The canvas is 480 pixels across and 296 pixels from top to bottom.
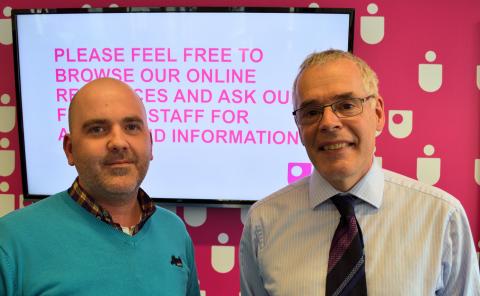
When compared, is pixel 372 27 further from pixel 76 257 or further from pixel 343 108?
pixel 76 257

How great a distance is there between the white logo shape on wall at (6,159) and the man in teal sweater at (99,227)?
43.3 inches

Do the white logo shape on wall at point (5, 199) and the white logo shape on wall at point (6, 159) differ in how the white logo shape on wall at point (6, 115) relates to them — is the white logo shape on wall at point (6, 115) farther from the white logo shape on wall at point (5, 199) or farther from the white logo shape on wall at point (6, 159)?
the white logo shape on wall at point (5, 199)

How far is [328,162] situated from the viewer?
1170mm

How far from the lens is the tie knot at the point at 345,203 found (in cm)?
119

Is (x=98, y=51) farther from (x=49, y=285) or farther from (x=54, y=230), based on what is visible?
(x=49, y=285)

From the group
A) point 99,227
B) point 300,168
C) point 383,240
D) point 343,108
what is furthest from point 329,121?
point 300,168

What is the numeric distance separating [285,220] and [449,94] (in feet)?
4.03

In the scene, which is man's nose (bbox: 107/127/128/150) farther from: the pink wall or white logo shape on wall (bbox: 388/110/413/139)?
white logo shape on wall (bbox: 388/110/413/139)

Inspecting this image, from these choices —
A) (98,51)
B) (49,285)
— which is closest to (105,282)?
(49,285)

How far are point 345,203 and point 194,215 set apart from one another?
1054 mm

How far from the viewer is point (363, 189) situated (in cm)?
120

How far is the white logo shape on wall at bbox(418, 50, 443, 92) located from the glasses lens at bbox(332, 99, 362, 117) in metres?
0.99

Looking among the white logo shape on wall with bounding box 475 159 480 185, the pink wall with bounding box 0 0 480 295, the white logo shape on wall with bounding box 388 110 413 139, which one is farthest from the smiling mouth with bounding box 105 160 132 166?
the white logo shape on wall with bounding box 475 159 480 185

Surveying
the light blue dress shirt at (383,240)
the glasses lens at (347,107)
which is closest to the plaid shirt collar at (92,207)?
the light blue dress shirt at (383,240)
